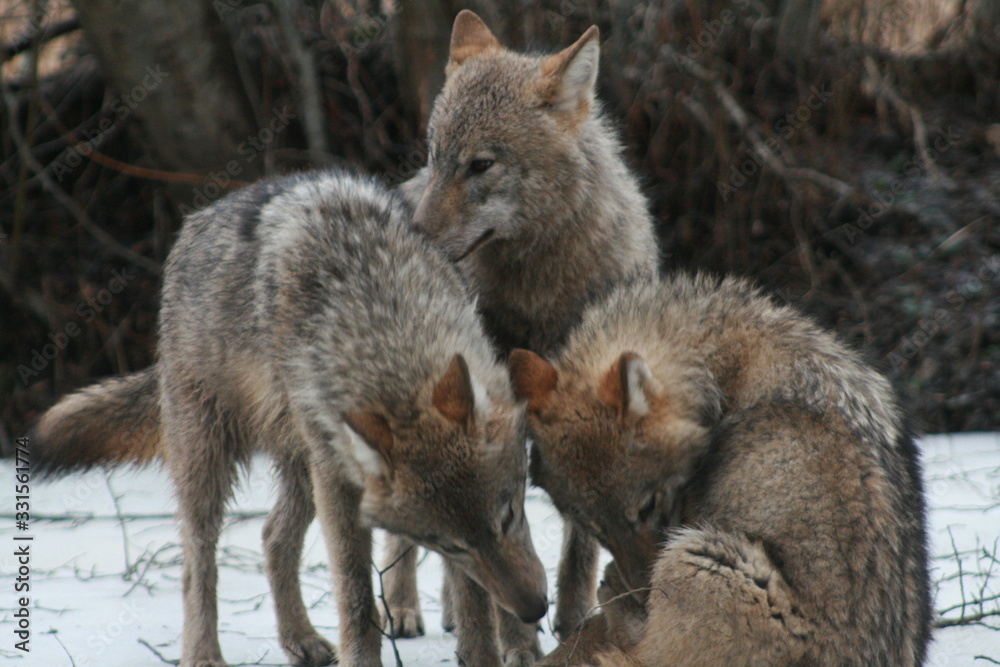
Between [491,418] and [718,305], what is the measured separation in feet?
3.76

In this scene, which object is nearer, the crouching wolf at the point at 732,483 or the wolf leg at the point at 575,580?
the crouching wolf at the point at 732,483

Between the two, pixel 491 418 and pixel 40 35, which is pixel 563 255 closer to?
pixel 491 418

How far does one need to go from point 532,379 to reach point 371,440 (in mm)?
678

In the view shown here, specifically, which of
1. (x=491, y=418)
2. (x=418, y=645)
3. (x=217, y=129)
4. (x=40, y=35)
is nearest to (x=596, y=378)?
(x=491, y=418)

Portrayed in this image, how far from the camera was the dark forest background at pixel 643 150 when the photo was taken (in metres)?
8.10

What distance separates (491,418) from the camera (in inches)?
133

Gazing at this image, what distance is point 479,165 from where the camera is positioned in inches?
188

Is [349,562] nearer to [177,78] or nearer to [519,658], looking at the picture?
[519,658]
